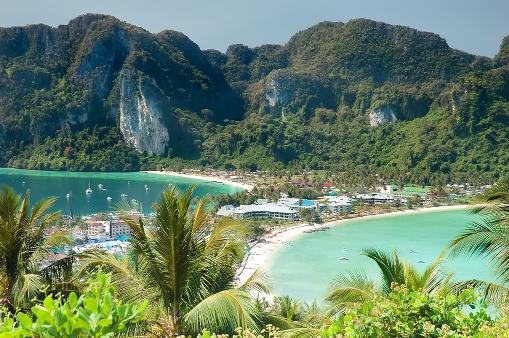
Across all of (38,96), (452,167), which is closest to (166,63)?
(38,96)

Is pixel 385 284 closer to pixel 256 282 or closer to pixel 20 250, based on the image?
pixel 256 282

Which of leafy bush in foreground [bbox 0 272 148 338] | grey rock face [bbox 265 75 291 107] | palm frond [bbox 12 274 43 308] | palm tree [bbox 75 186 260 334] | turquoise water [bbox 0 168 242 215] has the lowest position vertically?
turquoise water [bbox 0 168 242 215]

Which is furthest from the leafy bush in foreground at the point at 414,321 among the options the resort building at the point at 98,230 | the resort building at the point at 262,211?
the resort building at the point at 262,211

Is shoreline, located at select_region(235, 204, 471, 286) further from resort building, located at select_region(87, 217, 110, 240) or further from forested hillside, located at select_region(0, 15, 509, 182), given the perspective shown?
forested hillside, located at select_region(0, 15, 509, 182)

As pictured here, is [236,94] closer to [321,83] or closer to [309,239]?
[321,83]

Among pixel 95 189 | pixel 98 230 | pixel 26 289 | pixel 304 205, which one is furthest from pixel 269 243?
pixel 95 189

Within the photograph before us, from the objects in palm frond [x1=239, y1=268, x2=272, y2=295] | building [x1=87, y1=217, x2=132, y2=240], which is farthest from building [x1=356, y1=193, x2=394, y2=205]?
palm frond [x1=239, y1=268, x2=272, y2=295]

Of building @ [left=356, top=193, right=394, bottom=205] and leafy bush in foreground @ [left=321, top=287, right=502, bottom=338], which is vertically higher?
leafy bush in foreground @ [left=321, top=287, right=502, bottom=338]
